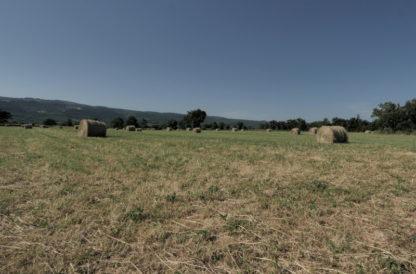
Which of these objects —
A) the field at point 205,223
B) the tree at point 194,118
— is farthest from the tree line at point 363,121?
the field at point 205,223

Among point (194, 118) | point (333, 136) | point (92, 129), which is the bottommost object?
point (92, 129)

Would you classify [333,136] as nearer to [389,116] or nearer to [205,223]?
[205,223]

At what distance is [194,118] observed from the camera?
4734 inches

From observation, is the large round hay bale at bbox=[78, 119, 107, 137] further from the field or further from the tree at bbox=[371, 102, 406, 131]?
the tree at bbox=[371, 102, 406, 131]

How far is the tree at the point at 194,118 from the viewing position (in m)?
120

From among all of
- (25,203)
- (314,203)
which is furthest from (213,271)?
(25,203)

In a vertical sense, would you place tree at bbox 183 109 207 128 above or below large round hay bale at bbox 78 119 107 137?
above

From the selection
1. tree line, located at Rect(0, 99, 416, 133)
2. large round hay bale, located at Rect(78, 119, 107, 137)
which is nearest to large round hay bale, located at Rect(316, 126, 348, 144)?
large round hay bale, located at Rect(78, 119, 107, 137)

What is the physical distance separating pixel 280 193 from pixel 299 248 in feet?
6.61

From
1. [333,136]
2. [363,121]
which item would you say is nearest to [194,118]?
[363,121]

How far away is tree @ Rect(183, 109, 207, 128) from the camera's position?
11994 cm

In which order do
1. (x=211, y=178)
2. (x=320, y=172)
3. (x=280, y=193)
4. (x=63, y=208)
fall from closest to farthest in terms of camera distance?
(x=63, y=208)
(x=280, y=193)
(x=211, y=178)
(x=320, y=172)

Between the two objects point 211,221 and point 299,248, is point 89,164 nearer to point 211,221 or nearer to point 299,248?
point 211,221

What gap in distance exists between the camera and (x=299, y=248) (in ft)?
8.01
